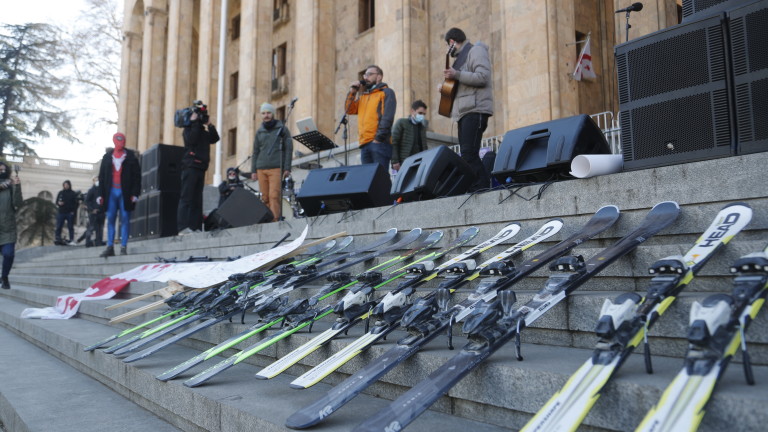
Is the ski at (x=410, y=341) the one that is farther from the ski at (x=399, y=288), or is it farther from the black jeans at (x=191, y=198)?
the black jeans at (x=191, y=198)

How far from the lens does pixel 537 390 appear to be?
1.79 metres

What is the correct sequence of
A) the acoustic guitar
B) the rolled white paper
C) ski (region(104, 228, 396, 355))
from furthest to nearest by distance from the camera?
1. the acoustic guitar
2. the rolled white paper
3. ski (region(104, 228, 396, 355))

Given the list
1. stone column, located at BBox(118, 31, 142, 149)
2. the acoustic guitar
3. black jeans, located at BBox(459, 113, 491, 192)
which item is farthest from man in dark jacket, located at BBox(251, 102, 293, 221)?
stone column, located at BBox(118, 31, 142, 149)

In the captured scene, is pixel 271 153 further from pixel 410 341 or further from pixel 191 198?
pixel 410 341

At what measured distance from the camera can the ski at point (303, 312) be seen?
2.59 meters

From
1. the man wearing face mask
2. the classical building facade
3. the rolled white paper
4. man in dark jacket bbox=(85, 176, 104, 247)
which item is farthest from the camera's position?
man in dark jacket bbox=(85, 176, 104, 247)

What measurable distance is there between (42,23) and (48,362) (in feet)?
122

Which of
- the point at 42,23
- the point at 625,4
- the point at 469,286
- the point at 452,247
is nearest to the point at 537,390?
the point at 469,286

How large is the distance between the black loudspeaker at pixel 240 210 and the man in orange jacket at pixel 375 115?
5.25 feet

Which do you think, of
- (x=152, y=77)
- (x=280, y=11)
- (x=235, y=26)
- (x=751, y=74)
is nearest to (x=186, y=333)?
(x=751, y=74)

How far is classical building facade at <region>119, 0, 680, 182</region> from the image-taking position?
1082 cm

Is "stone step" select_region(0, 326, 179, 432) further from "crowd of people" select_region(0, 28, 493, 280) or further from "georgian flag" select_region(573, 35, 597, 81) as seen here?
"georgian flag" select_region(573, 35, 597, 81)

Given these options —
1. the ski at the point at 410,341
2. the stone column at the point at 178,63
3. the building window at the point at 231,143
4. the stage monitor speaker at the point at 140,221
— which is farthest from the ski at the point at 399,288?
the stone column at the point at 178,63

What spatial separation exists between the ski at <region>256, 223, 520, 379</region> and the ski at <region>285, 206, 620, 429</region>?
28 cm
